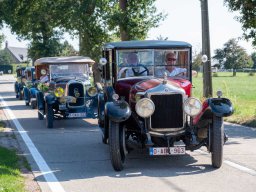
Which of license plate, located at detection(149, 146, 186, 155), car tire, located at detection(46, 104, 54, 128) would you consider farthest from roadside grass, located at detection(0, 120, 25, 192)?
car tire, located at detection(46, 104, 54, 128)

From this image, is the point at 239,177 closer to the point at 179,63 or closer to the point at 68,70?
the point at 179,63

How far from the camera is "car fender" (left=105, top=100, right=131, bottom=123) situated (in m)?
7.89

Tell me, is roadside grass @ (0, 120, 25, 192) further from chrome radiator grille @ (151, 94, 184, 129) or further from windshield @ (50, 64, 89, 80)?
windshield @ (50, 64, 89, 80)

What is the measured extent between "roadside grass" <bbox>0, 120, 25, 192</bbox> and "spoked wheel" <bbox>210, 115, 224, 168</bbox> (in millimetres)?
3055

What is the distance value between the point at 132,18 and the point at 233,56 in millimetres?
74715

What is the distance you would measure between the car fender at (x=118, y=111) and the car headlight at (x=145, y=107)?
185 millimetres

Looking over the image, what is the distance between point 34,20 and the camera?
3506 centimetres

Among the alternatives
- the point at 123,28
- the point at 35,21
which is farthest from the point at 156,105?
the point at 35,21

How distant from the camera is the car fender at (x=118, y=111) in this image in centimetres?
789

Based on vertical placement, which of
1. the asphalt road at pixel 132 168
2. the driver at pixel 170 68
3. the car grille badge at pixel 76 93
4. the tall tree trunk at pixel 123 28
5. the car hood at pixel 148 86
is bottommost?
the asphalt road at pixel 132 168

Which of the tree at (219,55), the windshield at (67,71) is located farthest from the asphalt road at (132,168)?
the tree at (219,55)

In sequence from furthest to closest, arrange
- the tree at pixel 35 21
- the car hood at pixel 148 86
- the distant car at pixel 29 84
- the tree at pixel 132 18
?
the tree at pixel 35 21 → the tree at pixel 132 18 → the distant car at pixel 29 84 → the car hood at pixel 148 86

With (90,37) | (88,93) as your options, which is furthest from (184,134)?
(90,37)

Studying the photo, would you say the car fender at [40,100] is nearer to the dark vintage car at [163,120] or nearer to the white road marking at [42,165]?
the white road marking at [42,165]
